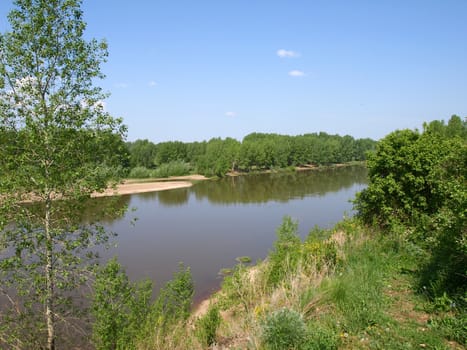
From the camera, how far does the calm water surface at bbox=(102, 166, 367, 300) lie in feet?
60.9

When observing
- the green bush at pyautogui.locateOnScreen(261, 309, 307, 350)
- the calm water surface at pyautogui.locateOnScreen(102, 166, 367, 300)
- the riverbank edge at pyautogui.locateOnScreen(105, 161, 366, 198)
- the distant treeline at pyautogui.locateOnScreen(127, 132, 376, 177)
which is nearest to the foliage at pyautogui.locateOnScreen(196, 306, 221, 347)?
the green bush at pyautogui.locateOnScreen(261, 309, 307, 350)

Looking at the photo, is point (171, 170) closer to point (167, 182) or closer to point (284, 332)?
point (167, 182)

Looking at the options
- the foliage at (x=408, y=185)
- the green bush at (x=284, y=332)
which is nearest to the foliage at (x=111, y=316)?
the green bush at (x=284, y=332)

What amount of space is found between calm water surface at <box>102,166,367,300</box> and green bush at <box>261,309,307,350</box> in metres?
3.73

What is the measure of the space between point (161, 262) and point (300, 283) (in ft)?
45.3

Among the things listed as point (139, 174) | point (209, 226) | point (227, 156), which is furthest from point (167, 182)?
point (209, 226)

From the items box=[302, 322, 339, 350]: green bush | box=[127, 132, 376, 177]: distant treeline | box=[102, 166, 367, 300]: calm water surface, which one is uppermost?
box=[127, 132, 376, 177]: distant treeline

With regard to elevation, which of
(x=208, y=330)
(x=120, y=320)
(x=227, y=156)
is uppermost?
(x=227, y=156)

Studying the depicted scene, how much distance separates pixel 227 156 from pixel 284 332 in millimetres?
76659

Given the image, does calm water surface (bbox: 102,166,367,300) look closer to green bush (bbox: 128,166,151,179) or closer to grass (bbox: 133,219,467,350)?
grass (bbox: 133,219,467,350)

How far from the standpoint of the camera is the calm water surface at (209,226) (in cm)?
1856

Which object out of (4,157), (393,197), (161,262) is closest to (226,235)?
(161,262)

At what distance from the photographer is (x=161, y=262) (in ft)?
62.7

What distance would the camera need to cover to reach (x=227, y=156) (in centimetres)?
8106
